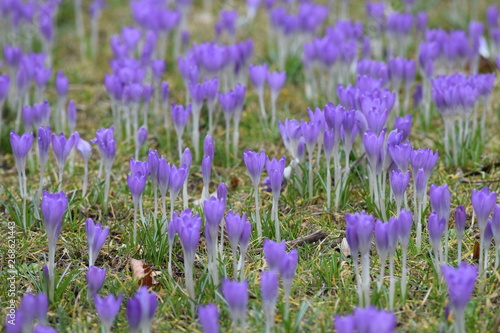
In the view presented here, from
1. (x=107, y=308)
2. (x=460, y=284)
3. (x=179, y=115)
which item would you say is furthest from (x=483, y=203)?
(x=179, y=115)

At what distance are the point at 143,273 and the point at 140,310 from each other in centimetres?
68

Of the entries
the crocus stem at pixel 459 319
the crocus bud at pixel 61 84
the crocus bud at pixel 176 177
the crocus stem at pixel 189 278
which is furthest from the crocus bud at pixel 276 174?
the crocus bud at pixel 61 84

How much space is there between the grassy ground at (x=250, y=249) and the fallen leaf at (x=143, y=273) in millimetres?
49

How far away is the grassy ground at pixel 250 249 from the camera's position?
3080 millimetres

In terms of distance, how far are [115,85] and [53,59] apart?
230cm

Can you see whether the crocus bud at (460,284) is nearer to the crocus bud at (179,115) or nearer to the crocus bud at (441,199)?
the crocus bud at (441,199)

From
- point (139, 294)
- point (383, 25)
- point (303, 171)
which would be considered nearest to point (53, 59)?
point (383, 25)

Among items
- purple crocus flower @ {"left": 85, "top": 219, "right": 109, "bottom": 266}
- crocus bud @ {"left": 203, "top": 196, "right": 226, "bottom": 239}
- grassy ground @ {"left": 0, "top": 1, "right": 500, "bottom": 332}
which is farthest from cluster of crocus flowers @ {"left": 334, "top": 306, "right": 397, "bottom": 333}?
purple crocus flower @ {"left": 85, "top": 219, "right": 109, "bottom": 266}

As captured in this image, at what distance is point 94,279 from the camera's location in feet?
10.1

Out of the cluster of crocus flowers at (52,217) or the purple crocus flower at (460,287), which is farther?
the cluster of crocus flowers at (52,217)

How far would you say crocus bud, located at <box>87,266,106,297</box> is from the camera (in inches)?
121

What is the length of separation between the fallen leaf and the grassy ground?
1.9 inches

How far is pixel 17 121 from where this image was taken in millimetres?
5078

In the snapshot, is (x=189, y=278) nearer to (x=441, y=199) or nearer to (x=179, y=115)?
(x=441, y=199)
